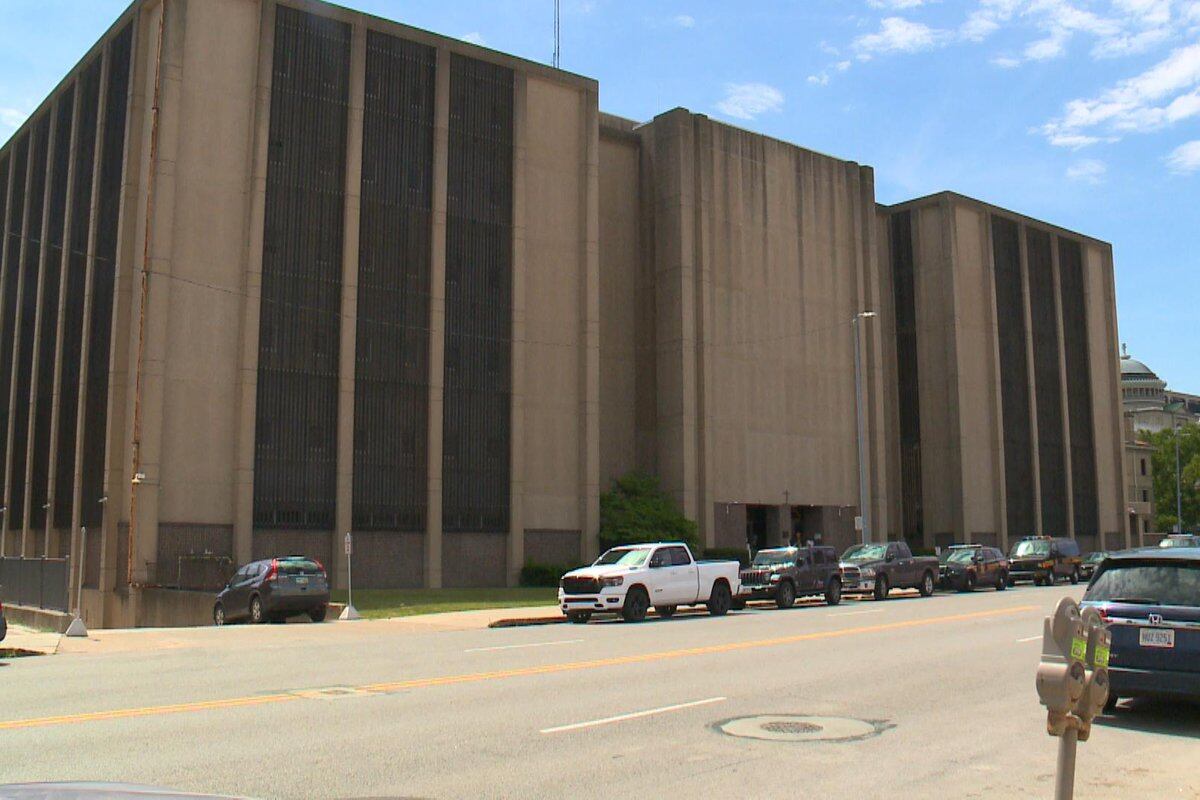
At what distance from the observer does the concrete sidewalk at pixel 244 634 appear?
68.5ft

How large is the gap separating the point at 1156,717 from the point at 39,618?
29.7 m

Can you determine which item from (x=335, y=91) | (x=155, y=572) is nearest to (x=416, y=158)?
(x=335, y=91)

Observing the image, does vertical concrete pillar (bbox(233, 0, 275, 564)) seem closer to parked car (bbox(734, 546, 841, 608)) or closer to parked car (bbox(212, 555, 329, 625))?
→ parked car (bbox(212, 555, 329, 625))

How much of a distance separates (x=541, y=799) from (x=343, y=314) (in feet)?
111

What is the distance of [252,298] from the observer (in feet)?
127

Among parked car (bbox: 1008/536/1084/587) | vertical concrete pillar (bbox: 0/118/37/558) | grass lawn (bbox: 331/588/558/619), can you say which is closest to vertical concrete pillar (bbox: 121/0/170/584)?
grass lawn (bbox: 331/588/558/619)

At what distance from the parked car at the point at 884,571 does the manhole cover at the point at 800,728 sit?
2477cm

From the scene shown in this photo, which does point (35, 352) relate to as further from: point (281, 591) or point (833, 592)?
point (833, 592)

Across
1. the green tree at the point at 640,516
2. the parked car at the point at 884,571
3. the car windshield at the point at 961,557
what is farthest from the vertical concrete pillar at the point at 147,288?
the car windshield at the point at 961,557

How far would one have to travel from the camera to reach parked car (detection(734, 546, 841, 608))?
32.2m

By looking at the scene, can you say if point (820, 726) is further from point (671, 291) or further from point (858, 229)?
point (858, 229)

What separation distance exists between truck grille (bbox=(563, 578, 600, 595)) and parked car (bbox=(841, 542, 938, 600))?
11.5m

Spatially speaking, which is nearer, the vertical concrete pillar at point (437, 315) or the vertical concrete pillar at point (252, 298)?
the vertical concrete pillar at point (252, 298)

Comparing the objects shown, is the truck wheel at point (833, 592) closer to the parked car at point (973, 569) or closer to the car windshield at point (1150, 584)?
the parked car at point (973, 569)
